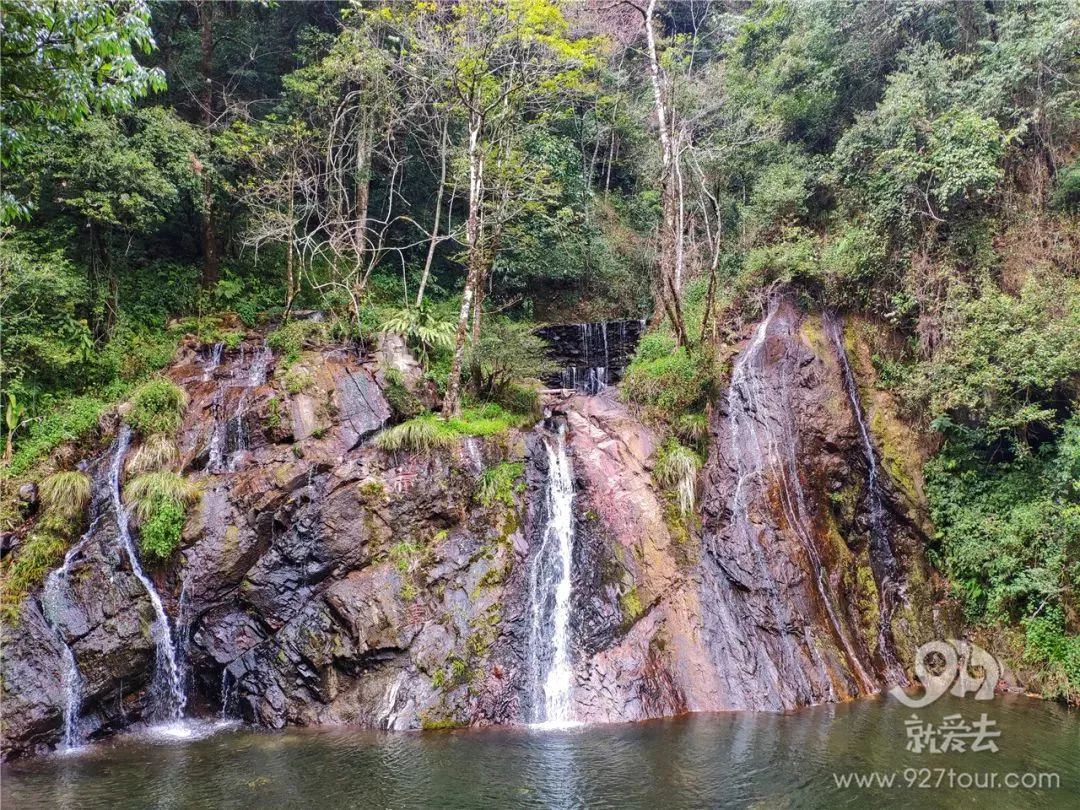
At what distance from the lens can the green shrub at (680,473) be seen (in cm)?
1261

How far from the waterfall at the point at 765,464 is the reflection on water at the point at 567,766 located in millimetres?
1655

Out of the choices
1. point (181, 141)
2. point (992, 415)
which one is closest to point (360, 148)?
point (181, 141)

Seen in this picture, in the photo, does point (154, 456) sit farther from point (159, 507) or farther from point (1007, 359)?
point (1007, 359)

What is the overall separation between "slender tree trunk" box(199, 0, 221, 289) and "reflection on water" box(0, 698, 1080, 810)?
40.6 ft

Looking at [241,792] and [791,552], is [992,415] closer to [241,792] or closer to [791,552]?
[791,552]

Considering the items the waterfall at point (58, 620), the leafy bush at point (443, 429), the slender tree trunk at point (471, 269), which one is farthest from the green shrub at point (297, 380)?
the waterfall at point (58, 620)

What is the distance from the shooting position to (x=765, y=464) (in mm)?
13055

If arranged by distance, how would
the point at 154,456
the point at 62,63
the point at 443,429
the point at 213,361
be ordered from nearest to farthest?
the point at 62,63 < the point at 154,456 < the point at 443,429 < the point at 213,361

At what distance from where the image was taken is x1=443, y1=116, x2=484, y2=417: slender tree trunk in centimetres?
1372

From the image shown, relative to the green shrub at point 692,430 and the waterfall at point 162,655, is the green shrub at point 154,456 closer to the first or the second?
the waterfall at point 162,655

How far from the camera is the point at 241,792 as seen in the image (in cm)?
745

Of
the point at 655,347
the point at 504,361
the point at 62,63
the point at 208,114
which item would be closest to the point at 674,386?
the point at 655,347

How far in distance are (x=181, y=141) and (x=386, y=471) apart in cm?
1004

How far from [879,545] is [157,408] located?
49.2 feet
